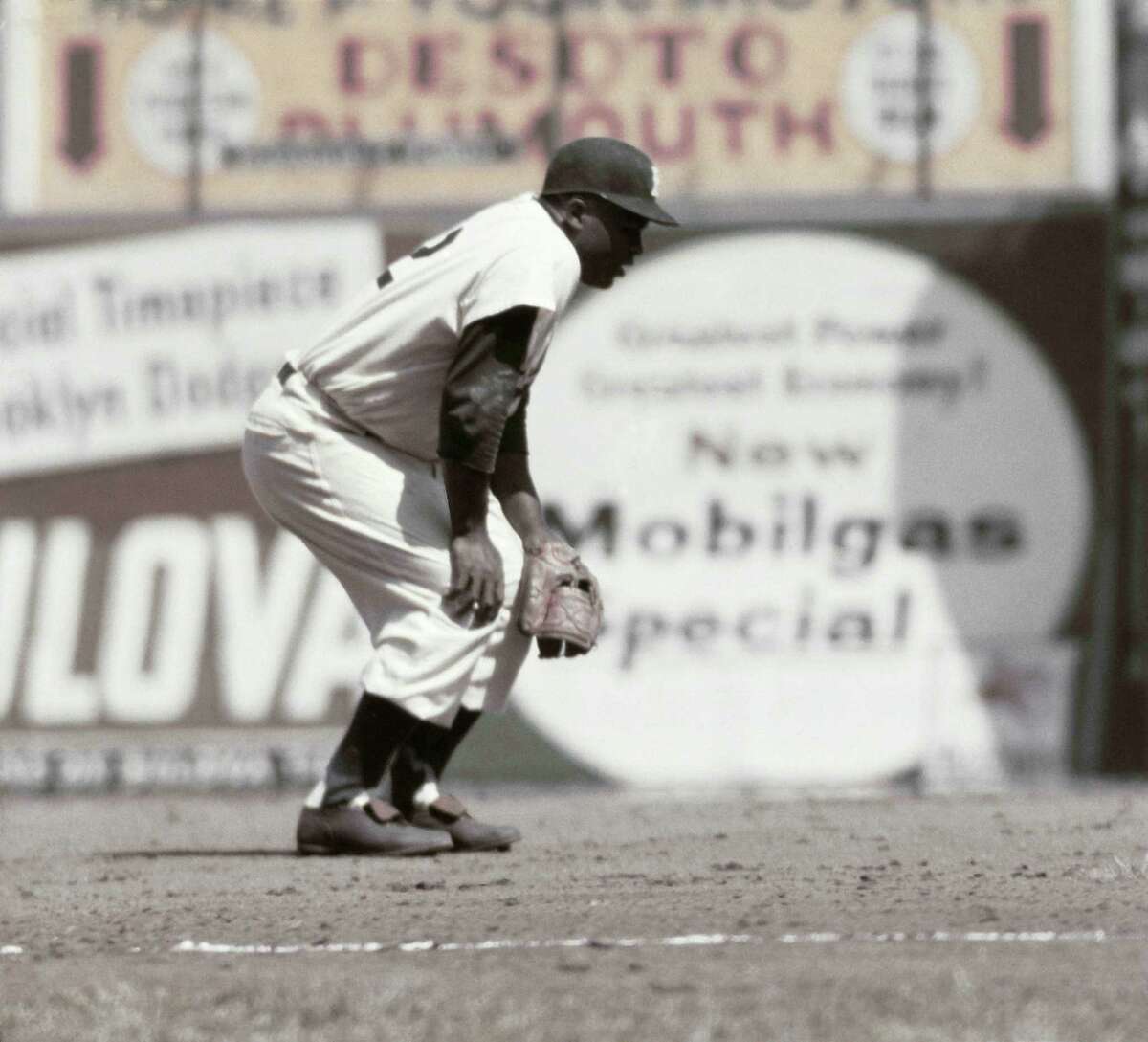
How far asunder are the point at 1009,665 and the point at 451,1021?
729 centimetres

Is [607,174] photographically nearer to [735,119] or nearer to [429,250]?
[429,250]

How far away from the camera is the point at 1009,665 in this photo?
11.0 meters

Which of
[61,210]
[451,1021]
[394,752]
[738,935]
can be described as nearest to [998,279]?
[61,210]

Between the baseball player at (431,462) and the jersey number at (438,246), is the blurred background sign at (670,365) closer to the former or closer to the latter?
the baseball player at (431,462)

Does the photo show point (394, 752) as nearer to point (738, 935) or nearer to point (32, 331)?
point (738, 935)

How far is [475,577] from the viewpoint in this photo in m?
6.60

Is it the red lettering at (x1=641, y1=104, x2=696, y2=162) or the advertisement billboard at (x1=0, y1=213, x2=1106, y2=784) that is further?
the red lettering at (x1=641, y1=104, x2=696, y2=162)

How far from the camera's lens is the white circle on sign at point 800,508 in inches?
435

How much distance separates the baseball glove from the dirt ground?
576 mm

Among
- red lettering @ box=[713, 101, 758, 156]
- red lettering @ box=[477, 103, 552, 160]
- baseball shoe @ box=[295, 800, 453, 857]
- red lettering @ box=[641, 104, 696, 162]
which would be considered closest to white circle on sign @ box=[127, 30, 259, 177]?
red lettering @ box=[477, 103, 552, 160]

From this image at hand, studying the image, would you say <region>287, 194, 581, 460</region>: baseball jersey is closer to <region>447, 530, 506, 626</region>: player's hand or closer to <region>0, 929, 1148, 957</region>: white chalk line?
<region>447, 530, 506, 626</region>: player's hand

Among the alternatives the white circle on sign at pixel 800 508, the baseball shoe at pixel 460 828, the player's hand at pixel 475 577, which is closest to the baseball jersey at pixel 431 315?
the player's hand at pixel 475 577

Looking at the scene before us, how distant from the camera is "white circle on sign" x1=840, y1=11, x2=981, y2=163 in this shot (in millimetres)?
11266

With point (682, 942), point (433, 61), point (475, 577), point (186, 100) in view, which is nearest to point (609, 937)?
point (682, 942)
